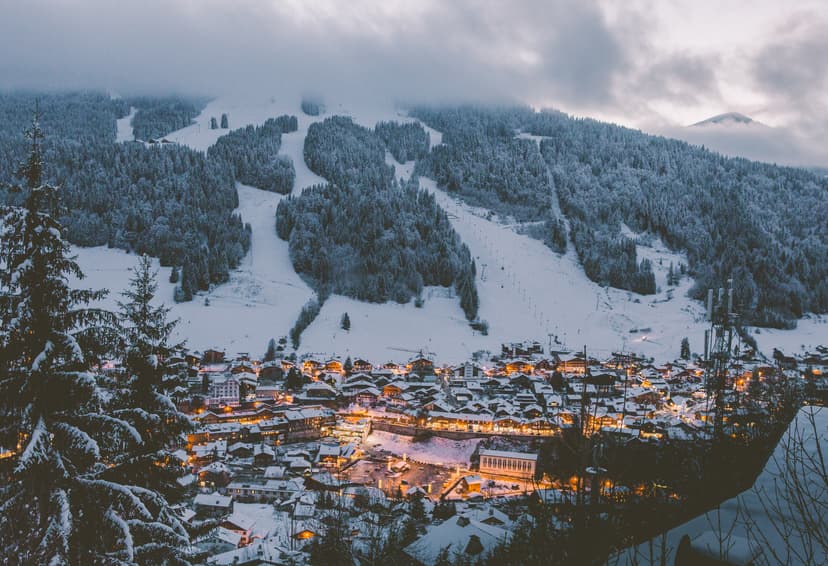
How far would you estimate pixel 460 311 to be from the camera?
63.3 metres

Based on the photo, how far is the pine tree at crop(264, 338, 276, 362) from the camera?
46.6 meters

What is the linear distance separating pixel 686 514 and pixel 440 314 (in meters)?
57.3

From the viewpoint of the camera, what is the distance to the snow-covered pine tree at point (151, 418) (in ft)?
19.5

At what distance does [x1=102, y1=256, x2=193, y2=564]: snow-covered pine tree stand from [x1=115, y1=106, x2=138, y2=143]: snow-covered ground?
11958cm

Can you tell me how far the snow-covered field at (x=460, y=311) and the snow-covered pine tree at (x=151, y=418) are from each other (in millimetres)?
43249

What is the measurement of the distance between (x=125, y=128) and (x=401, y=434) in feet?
402

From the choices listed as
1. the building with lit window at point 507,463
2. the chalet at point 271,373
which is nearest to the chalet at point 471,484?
the building with lit window at point 507,463

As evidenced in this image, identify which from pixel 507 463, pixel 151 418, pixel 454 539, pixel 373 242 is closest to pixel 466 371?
pixel 507 463

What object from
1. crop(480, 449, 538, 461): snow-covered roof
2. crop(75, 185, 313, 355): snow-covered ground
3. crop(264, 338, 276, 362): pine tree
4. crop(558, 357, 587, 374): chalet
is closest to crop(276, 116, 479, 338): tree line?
crop(75, 185, 313, 355): snow-covered ground

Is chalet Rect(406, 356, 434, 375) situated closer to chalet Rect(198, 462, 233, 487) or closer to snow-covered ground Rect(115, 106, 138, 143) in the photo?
chalet Rect(198, 462, 233, 487)

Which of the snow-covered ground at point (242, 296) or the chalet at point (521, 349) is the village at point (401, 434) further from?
the snow-covered ground at point (242, 296)

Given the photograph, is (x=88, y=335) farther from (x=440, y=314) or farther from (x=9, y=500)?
(x=440, y=314)

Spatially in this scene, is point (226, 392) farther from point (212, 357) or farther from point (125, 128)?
point (125, 128)

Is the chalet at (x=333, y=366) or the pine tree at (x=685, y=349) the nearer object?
→ the chalet at (x=333, y=366)
